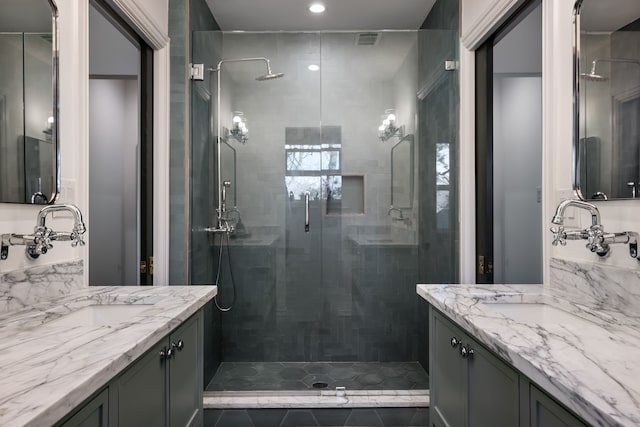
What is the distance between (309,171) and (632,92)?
213 cm

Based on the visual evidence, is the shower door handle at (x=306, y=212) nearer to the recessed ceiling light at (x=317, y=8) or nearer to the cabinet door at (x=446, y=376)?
the recessed ceiling light at (x=317, y=8)

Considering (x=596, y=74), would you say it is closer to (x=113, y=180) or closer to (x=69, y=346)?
(x=69, y=346)

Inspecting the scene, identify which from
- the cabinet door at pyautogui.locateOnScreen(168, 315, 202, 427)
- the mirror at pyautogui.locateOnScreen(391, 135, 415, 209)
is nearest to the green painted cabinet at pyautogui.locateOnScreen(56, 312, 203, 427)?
the cabinet door at pyautogui.locateOnScreen(168, 315, 202, 427)

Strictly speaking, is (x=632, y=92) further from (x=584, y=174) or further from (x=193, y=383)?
(x=193, y=383)

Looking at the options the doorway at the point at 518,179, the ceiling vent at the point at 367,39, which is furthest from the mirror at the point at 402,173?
the doorway at the point at 518,179

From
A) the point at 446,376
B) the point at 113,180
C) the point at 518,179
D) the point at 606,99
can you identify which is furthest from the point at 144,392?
the point at 518,179

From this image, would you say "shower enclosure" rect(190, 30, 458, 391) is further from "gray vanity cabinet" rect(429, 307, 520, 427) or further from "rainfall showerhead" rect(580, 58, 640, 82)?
"rainfall showerhead" rect(580, 58, 640, 82)

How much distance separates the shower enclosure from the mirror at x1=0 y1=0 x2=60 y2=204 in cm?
154

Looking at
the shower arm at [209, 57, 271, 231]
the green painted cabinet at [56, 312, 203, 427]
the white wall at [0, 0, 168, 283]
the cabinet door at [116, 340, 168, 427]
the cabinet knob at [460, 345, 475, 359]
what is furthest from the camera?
the shower arm at [209, 57, 271, 231]

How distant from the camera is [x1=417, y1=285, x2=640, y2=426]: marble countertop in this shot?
2.20 ft

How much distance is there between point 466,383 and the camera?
132 cm

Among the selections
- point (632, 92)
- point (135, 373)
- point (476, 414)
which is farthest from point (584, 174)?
point (135, 373)

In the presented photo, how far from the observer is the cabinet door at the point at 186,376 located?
1.37m

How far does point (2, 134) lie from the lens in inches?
47.7
